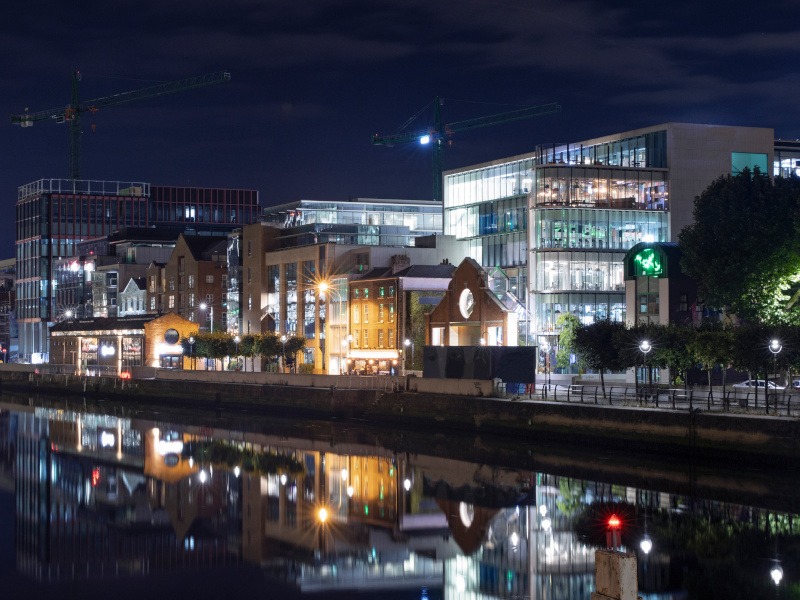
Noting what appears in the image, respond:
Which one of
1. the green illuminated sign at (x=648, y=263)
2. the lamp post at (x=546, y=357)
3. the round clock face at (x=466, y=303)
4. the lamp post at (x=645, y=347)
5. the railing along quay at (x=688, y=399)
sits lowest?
the railing along quay at (x=688, y=399)

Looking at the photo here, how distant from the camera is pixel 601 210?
351ft

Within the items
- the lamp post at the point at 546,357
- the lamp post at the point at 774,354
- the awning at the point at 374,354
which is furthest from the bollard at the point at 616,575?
the awning at the point at 374,354

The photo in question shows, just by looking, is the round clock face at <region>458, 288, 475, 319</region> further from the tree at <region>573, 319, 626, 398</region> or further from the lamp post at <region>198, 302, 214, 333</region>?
the lamp post at <region>198, 302, 214, 333</region>

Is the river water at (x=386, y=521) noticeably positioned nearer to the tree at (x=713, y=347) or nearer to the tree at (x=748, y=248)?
the tree at (x=713, y=347)

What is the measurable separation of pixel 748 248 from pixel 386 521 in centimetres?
3971

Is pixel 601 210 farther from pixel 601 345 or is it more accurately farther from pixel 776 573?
pixel 776 573

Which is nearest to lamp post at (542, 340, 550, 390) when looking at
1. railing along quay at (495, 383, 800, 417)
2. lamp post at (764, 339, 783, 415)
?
railing along quay at (495, 383, 800, 417)

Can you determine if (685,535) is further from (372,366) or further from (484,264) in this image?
(484,264)

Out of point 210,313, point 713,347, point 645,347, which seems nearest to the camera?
point 713,347

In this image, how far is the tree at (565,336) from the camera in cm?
9488

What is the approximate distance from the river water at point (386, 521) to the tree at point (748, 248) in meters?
20.3

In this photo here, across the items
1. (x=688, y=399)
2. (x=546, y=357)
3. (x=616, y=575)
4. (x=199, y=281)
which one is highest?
(x=199, y=281)

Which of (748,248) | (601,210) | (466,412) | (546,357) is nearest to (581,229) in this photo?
(601,210)

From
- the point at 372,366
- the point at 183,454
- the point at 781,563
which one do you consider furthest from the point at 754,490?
the point at 372,366
